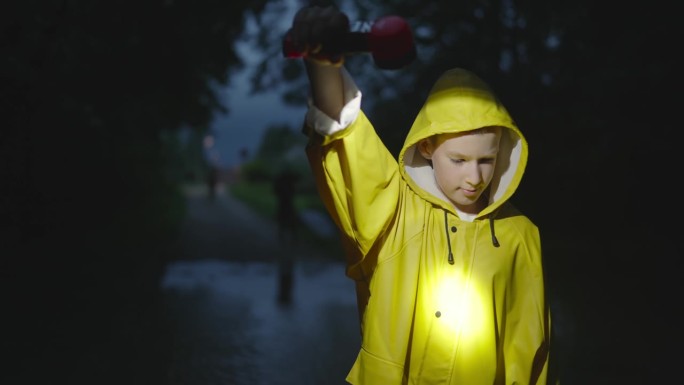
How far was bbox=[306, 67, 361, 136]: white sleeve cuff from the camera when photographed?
2.67 metres

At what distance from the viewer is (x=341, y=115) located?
2680 mm

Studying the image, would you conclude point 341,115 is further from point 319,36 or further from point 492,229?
point 492,229

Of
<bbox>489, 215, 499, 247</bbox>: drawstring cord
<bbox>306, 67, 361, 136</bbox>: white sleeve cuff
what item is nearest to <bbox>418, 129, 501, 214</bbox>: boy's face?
<bbox>489, 215, 499, 247</bbox>: drawstring cord

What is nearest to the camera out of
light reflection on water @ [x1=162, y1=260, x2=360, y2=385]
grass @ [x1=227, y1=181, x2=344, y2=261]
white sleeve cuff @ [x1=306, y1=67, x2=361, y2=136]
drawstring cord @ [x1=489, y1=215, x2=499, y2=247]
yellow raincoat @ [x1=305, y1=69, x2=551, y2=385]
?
white sleeve cuff @ [x1=306, y1=67, x2=361, y2=136]

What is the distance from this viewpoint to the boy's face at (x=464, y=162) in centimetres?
290

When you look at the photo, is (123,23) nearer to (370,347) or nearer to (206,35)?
(206,35)

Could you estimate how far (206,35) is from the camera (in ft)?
33.3

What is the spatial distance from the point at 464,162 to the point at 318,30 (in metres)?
0.89

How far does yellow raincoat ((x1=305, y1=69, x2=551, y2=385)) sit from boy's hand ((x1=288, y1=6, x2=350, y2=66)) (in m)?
0.40

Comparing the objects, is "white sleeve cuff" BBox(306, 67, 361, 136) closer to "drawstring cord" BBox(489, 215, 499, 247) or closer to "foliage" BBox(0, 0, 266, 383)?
"drawstring cord" BBox(489, 215, 499, 247)

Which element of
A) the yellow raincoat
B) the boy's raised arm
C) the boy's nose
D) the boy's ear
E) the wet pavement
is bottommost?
the wet pavement

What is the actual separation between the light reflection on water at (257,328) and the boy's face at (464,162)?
12.1 ft

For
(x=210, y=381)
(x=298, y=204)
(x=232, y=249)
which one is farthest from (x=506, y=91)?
(x=298, y=204)

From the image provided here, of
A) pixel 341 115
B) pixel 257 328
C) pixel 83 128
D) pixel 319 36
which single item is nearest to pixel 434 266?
pixel 341 115
